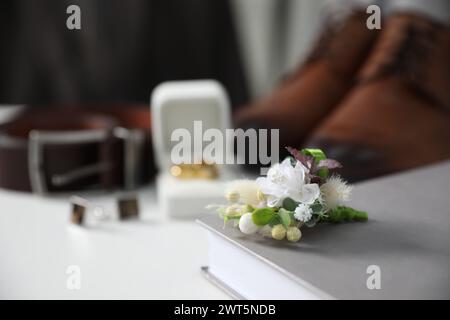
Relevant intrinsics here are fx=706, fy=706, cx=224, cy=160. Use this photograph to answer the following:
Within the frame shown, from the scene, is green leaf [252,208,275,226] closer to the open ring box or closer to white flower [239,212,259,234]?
white flower [239,212,259,234]

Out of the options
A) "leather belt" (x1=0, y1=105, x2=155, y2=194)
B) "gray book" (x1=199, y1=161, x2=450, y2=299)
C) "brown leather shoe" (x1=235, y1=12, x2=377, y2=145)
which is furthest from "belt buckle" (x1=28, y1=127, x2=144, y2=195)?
"gray book" (x1=199, y1=161, x2=450, y2=299)

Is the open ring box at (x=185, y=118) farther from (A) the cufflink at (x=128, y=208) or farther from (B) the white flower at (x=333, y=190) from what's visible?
(B) the white flower at (x=333, y=190)

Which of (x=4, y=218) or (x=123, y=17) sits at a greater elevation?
(x=123, y=17)

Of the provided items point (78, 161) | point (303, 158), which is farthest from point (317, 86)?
point (303, 158)

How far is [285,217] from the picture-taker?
46cm

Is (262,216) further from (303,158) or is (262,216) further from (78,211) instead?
(78,211)

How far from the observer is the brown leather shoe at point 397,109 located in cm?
71

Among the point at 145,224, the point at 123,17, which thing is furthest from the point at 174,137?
the point at 123,17

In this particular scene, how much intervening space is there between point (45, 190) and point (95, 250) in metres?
0.18

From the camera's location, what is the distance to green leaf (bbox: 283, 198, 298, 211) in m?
0.46

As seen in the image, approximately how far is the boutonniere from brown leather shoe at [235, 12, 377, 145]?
32cm

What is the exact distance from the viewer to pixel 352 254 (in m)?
0.45

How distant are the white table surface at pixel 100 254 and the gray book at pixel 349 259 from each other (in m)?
0.03
